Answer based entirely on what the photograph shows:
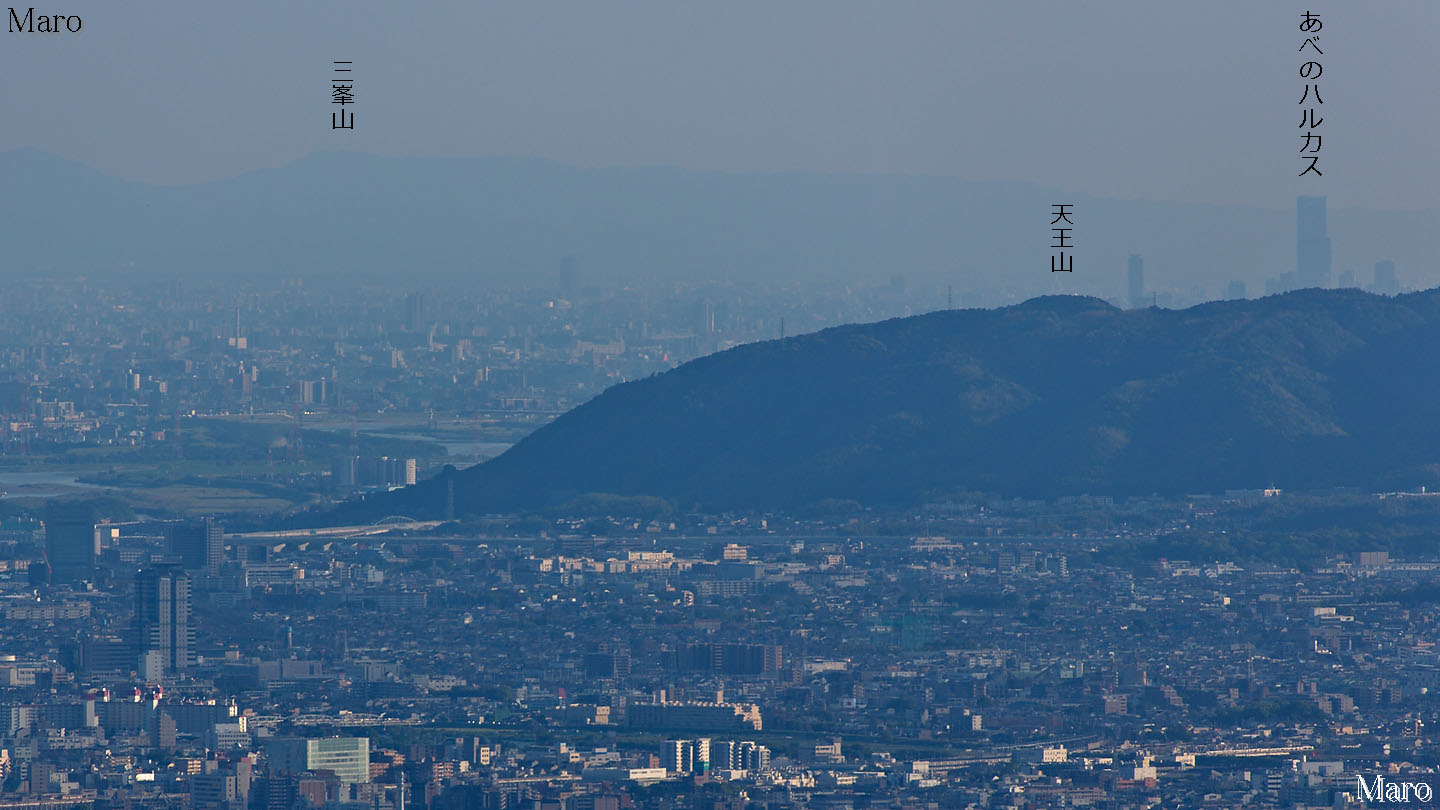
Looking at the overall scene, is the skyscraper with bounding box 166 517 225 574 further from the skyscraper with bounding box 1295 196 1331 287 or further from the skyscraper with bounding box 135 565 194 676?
the skyscraper with bounding box 1295 196 1331 287

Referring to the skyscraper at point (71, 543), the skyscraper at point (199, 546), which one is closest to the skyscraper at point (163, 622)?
the skyscraper at point (199, 546)

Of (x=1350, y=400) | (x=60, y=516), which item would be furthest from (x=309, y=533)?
(x=1350, y=400)

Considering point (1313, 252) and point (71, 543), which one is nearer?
point (71, 543)

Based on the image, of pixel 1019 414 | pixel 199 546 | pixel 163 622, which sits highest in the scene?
pixel 1019 414

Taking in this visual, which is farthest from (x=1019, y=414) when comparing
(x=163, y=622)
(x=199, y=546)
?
(x=163, y=622)

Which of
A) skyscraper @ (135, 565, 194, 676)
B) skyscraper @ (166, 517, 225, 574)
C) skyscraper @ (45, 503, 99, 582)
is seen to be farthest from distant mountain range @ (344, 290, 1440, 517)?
skyscraper @ (135, 565, 194, 676)

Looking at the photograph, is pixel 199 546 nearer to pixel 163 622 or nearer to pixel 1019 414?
pixel 163 622
